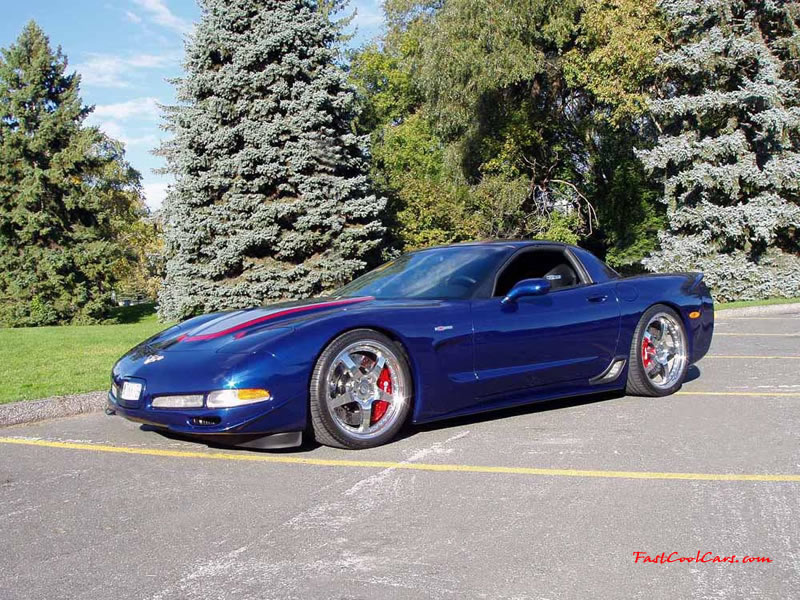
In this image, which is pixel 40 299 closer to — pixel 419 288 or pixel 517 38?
pixel 517 38

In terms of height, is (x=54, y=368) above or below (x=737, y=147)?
below

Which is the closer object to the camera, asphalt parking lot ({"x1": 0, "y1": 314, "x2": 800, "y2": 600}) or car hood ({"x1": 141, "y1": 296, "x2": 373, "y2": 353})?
asphalt parking lot ({"x1": 0, "y1": 314, "x2": 800, "y2": 600})

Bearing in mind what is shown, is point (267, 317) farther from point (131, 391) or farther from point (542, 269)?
point (542, 269)

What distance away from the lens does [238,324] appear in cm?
523

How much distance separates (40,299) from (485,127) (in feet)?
68.8

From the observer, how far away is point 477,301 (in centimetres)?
559

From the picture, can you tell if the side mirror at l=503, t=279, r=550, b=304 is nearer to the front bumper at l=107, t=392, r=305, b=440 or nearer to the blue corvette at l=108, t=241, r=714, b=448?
the blue corvette at l=108, t=241, r=714, b=448

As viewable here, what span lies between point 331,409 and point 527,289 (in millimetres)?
1694

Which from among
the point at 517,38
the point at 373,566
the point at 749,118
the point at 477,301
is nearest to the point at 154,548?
the point at 373,566

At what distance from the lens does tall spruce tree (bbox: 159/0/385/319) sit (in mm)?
18797

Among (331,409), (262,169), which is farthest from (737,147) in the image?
(331,409)

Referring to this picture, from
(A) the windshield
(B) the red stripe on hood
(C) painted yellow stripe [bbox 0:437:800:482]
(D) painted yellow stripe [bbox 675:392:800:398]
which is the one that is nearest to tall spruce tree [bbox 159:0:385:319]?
(A) the windshield

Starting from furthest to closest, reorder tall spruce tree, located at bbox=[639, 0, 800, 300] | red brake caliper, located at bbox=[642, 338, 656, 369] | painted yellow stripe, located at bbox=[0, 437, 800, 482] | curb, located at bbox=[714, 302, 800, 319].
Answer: tall spruce tree, located at bbox=[639, 0, 800, 300]
curb, located at bbox=[714, 302, 800, 319]
red brake caliper, located at bbox=[642, 338, 656, 369]
painted yellow stripe, located at bbox=[0, 437, 800, 482]

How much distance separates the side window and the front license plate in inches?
103
